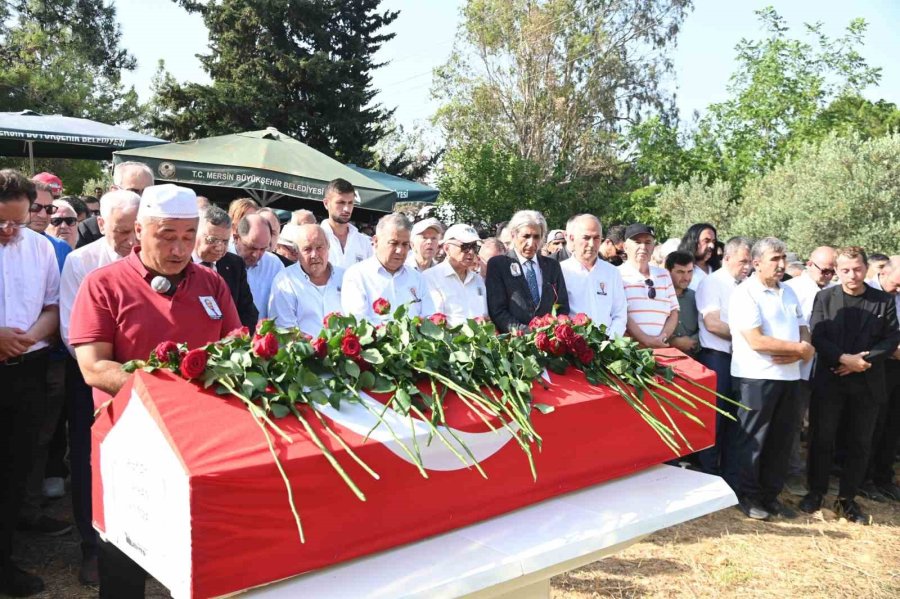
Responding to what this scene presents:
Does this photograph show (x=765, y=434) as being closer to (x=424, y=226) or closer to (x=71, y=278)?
(x=424, y=226)

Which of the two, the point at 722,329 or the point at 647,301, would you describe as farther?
the point at 722,329

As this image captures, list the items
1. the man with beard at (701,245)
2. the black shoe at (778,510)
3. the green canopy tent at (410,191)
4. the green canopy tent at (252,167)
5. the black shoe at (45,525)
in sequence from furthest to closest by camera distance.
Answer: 1. the green canopy tent at (410,191)
2. the green canopy tent at (252,167)
3. the man with beard at (701,245)
4. the black shoe at (778,510)
5. the black shoe at (45,525)

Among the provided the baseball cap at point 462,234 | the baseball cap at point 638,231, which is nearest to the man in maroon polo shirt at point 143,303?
the baseball cap at point 462,234

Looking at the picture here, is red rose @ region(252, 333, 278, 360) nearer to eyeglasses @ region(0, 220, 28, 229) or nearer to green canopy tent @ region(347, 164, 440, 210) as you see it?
eyeglasses @ region(0, 220, 28, 229)

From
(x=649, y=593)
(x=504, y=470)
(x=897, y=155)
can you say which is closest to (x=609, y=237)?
(x=649, y=593)

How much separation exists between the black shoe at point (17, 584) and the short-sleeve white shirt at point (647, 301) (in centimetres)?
419

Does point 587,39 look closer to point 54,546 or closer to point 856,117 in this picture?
point 856,117

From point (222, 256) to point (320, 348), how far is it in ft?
7.11

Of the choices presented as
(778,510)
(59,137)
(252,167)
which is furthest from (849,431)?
→ (59,137)

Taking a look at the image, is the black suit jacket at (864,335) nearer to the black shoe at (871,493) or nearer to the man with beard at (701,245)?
the black shoe at (871,493)

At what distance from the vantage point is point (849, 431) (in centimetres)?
587

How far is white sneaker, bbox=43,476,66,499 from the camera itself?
5059mm

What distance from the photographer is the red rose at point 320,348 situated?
2.38m

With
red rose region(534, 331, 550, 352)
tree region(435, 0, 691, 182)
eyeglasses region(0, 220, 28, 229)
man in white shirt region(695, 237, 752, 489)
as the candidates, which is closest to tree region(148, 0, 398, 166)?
Answer: tree region(435, 0, 691, 182)
